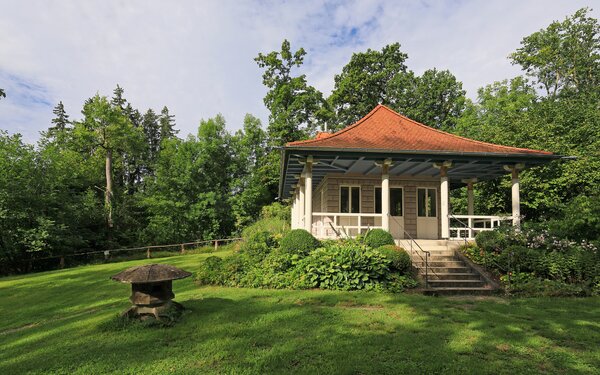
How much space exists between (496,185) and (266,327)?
21511 millimetres

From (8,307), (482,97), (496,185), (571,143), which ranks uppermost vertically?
(482,97)

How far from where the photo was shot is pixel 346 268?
952cm

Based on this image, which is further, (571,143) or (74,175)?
(74,175)

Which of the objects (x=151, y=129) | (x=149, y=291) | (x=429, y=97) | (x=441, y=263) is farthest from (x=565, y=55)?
(x=151, y=129)

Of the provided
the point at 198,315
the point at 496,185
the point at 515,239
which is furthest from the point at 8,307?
the point at 496,185

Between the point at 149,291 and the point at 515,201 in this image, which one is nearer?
the point at 149,291

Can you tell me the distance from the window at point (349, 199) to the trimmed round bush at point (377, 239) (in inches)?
201

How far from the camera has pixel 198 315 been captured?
6840mm

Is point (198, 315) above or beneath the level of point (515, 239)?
beneath

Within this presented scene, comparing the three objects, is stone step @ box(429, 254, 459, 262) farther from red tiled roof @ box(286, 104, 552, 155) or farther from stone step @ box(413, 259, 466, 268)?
red tiled roof @ box(286, 104, 552, 155)

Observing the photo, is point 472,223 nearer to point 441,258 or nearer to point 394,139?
point 394,139

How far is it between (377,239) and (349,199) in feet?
18.4

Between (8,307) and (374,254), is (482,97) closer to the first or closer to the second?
(374,254)

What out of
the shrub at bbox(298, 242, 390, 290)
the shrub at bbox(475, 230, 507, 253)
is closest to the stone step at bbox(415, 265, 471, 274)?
the shrub at bbox(475, 230, 507, 253)
